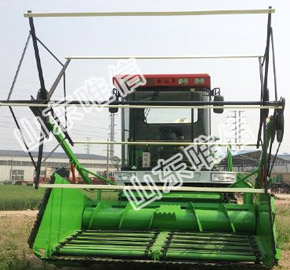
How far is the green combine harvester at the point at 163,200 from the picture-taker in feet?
13.9

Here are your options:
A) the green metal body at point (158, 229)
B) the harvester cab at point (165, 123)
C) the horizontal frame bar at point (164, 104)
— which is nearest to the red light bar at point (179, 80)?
the harvester cab at point (165, 123)

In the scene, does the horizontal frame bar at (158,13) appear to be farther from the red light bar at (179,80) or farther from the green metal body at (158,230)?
the red light bar at (179,80)

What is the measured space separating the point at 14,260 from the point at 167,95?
9.35 ft

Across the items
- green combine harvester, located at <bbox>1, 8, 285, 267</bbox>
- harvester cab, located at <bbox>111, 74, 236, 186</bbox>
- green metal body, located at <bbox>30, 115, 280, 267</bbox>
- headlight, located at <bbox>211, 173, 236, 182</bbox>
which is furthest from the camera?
harvester cab, located at <bbox>111, 74, 236, 186</bbox>

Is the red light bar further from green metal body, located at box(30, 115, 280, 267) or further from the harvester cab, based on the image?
green metal body, located at box(30, 115, 280, 267)

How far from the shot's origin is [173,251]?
14.3ft

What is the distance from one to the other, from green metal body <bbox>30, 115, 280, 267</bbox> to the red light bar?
141 cm

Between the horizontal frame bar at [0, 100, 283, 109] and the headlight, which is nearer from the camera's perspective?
the horizontal frame bar at [0, 100, 283, 109]

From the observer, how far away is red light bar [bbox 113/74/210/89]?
6.05 metres

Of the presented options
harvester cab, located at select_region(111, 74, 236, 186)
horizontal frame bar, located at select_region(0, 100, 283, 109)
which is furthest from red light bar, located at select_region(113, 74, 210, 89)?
horizontal frame bar, located at select_region(0, 100, 283, 109)

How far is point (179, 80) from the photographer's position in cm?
607

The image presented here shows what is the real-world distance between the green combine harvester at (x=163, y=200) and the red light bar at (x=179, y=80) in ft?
0.04

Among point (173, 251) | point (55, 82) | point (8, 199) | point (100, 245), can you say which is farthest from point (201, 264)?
point (8, 199)

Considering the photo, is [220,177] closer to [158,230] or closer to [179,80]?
[158,230]
